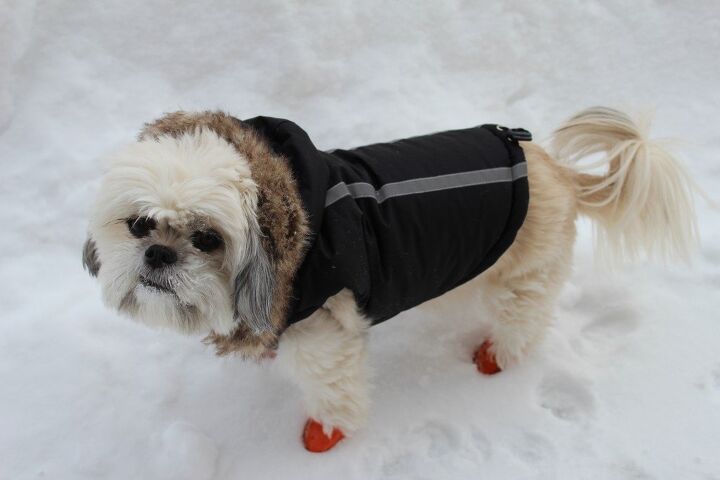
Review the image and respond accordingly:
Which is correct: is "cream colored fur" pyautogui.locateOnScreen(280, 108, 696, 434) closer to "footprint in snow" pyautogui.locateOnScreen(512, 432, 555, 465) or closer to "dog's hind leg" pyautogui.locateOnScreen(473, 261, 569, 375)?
"dog's hind leg" pyautogui.locateOnScreen(473, 261, 569, 375)

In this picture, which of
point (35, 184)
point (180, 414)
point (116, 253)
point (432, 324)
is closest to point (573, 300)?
point (432, 324)

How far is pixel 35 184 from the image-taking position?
317 centimetres

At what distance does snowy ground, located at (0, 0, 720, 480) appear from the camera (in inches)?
87.2

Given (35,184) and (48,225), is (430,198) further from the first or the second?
(35,184)

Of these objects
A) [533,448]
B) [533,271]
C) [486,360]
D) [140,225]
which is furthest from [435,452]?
[140,225]

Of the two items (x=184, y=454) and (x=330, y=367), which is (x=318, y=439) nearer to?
(x=330, y=367)

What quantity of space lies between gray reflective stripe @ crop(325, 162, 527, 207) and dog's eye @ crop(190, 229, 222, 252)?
16.4 inches

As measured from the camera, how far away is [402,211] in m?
1.92

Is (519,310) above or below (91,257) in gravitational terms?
below

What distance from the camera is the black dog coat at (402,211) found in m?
1.73

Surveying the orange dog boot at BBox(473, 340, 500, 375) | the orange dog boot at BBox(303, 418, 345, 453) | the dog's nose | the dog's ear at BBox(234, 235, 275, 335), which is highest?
the dog's nose

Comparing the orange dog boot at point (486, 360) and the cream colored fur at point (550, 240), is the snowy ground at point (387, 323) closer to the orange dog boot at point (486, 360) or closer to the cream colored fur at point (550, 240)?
the orange dog boot at point (486, 360)

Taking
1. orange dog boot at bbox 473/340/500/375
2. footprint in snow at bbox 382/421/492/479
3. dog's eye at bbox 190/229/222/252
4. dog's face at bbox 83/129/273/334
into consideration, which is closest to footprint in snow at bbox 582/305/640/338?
orange dog boot at bbox 473/340/500/375

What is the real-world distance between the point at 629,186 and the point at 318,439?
1637 mm
